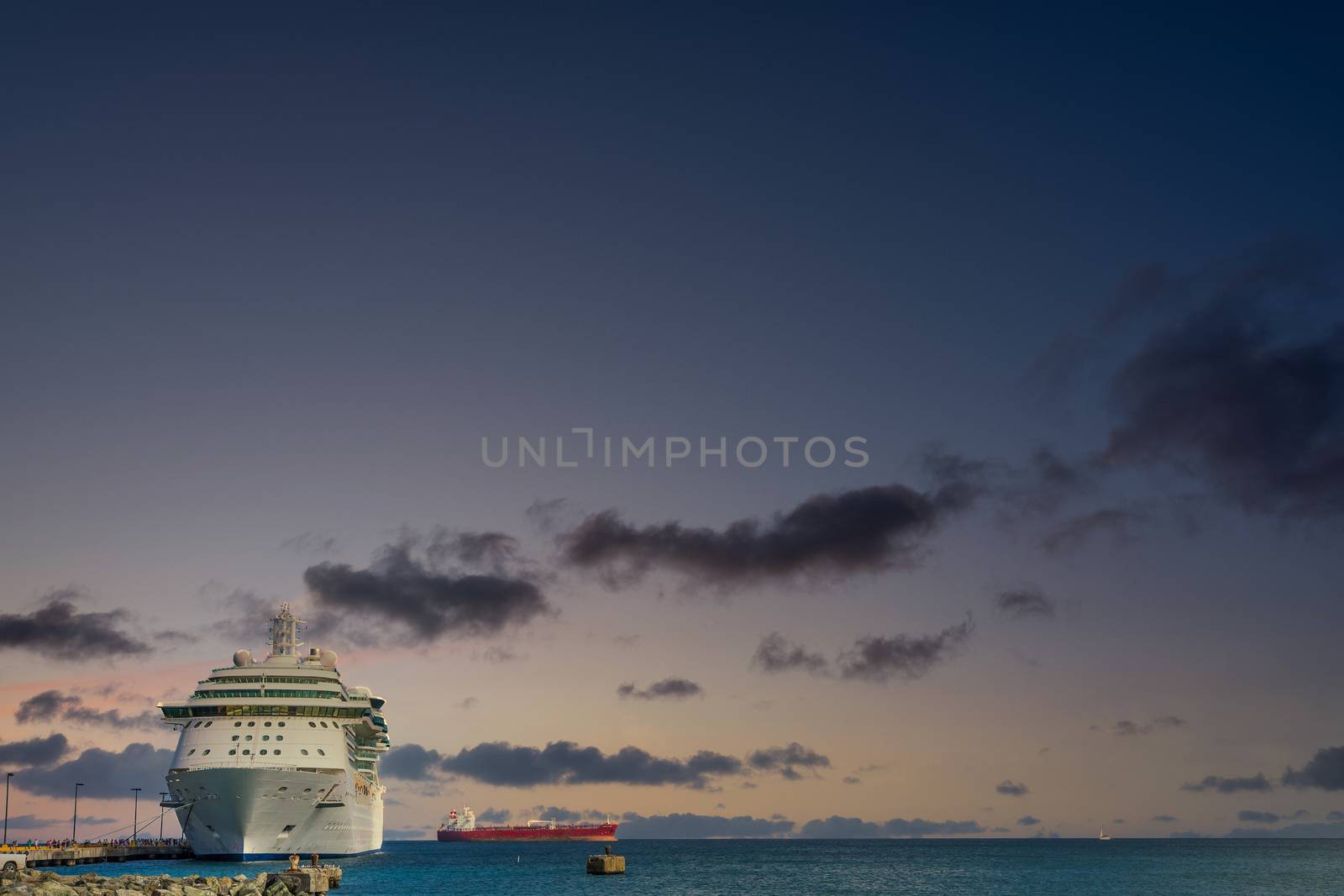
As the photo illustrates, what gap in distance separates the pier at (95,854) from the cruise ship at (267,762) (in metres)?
26.6

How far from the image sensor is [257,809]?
352 ft

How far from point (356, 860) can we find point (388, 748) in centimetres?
2335

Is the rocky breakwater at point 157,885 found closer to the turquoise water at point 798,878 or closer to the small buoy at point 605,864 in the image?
the turquoise water at point 798,878

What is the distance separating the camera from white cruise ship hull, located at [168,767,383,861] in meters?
107

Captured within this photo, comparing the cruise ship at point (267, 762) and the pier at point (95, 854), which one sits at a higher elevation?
the cruise ship at point (267, 762)

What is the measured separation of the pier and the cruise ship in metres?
26.6

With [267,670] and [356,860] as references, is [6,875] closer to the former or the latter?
[267,670]

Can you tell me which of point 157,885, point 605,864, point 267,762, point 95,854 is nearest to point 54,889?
point 157,885

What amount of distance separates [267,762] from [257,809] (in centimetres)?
586

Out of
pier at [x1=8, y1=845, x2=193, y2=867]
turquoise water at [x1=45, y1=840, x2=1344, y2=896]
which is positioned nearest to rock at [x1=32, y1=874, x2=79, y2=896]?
turquoise water at [x1=45, y1=840, x2=1344, y2=896]

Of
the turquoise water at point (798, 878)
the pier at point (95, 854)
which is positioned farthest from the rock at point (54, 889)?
the pier at point (95, 854)

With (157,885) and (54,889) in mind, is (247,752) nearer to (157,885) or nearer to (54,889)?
(157,885)

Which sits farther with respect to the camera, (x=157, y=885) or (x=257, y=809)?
(x=257, y=809)

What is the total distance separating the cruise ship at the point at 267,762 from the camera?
108 m
